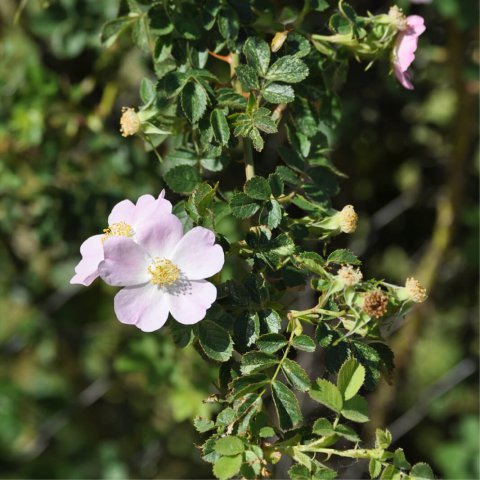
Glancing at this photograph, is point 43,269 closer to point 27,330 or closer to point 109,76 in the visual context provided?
point 27,330

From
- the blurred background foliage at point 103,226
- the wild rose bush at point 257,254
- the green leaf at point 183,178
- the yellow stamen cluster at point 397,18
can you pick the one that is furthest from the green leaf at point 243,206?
the blurred background foliage at point 103,226

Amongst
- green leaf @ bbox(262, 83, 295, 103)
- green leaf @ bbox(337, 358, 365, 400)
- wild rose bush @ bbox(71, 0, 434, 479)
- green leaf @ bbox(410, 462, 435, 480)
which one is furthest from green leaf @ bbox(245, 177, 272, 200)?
green leaf @ bbox(410, 462, 435, 480)

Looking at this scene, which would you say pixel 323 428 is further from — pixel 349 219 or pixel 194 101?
pixel 194 101

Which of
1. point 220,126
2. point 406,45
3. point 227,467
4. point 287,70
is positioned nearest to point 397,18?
point 406,45

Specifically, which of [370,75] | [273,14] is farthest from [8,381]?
[273,14]

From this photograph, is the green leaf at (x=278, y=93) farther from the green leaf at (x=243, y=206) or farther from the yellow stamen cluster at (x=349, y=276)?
the yellow stamen cluster at (x=349, y=276)

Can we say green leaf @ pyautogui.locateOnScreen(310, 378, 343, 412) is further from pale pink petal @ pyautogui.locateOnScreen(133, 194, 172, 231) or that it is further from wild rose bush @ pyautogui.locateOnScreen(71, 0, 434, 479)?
pale pink petal @ pyautogui.locateOnScreen(133, 194, 172, 231)

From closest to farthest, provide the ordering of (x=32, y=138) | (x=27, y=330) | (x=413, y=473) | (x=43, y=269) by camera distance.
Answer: (x=413, y=473) < (x=32, y=138) < (x=27, y=330) < (x=43, y=269)
